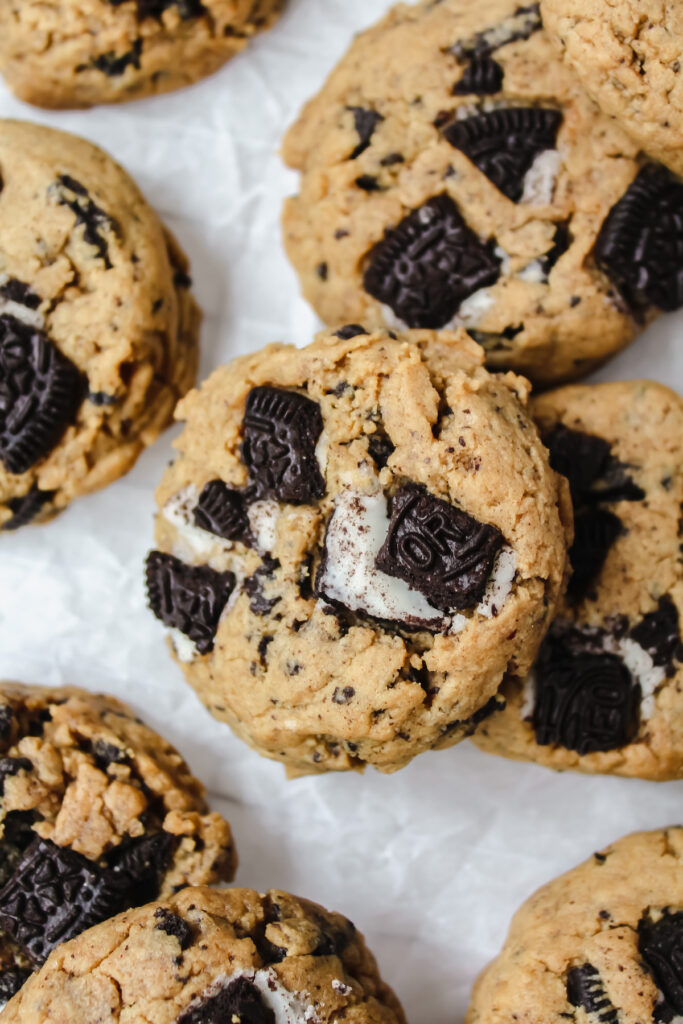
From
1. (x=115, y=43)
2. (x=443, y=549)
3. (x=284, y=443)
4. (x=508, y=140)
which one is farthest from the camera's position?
(x=115, y=43)

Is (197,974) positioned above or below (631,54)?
below

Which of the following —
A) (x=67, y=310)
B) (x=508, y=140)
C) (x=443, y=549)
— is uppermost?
(x=508, y=140)

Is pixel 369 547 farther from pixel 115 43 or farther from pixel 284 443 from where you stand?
pixel 115 43

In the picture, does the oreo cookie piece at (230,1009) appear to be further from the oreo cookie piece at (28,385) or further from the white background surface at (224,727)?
the oreo cookie piece at (28,385)

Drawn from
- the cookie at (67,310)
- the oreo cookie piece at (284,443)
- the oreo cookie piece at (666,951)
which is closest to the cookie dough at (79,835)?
the cookie at (67,310)

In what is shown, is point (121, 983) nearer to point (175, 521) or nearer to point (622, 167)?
point (175, 521)

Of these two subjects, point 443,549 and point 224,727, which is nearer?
point 443,549

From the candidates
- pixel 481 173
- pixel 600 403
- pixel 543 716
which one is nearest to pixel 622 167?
pixel 481 173

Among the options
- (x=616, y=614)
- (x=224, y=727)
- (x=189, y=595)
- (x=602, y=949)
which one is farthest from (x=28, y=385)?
(x=602, y=949)
